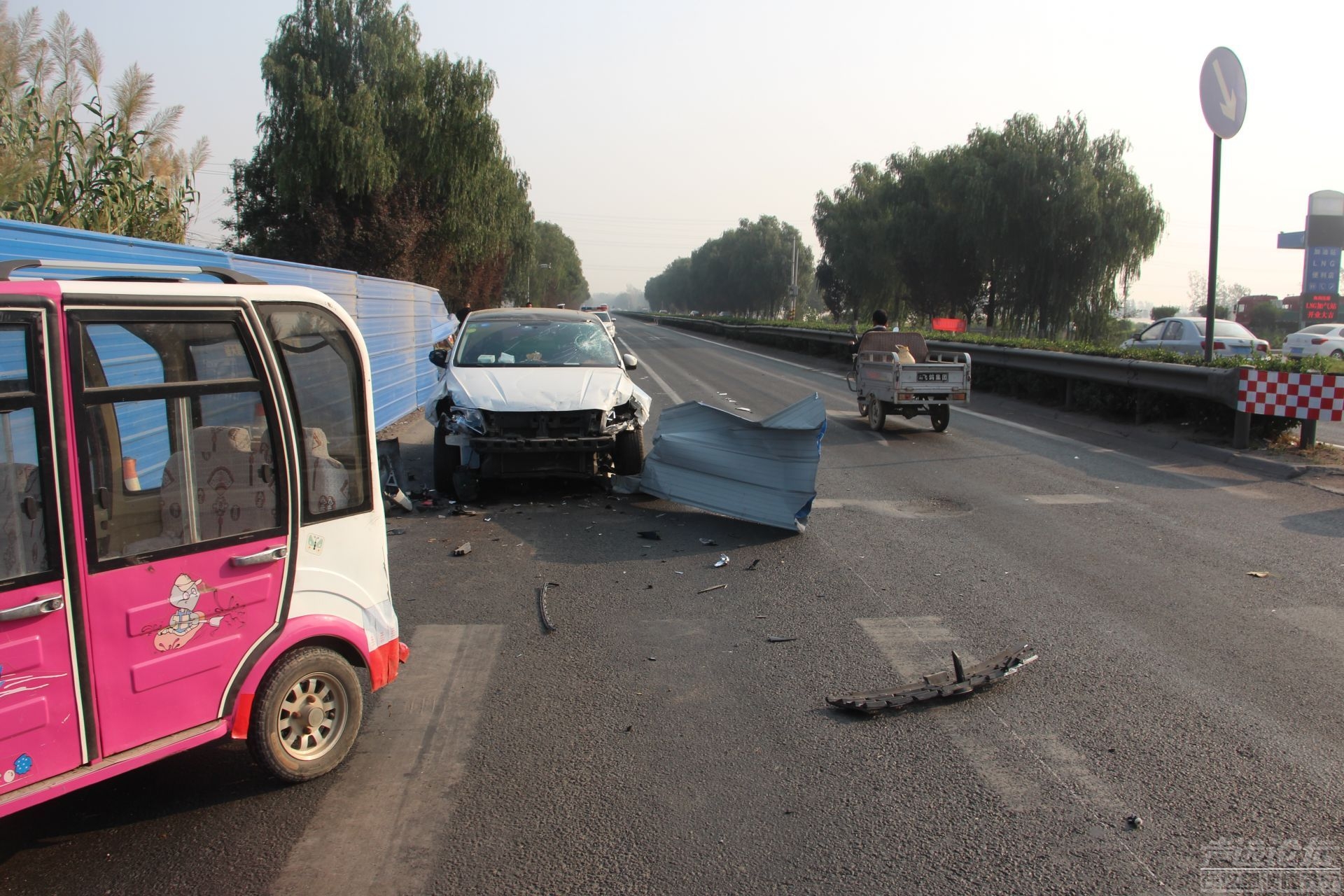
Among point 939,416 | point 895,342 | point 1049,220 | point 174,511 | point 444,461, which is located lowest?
point 939,416

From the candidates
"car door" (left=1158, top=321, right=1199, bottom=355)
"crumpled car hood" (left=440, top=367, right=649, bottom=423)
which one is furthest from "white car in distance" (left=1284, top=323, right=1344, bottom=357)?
"crumpled car hood" (left=440, top=367, right=649, bottom=423)

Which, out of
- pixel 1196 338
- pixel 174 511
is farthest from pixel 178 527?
pixel 1196 338

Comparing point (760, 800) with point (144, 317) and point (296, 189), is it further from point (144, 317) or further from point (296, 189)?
point (296, 189)

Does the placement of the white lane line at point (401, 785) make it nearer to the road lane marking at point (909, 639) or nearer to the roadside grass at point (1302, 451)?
the road lane marking at point (909, 639)

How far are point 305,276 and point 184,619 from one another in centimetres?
861

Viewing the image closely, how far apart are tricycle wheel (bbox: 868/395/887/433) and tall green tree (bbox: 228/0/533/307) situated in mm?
22349

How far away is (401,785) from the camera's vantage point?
3750mm

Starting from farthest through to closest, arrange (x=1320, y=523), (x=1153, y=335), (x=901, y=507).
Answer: (x=1153, y=335), (x=901, y=507), (x=1320, y=523)

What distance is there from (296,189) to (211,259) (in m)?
25.3

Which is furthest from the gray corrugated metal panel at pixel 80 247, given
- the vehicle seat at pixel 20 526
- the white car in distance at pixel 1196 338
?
the white car in distance at pixel 1196 338

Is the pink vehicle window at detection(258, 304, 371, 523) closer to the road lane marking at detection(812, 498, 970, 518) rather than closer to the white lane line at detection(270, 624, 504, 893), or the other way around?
the white lane line at detection(270, 624, 504, 893)

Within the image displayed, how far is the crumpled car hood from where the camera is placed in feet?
28.3

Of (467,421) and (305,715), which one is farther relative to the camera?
(467,421)

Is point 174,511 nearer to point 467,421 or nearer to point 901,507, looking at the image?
point 467,421
